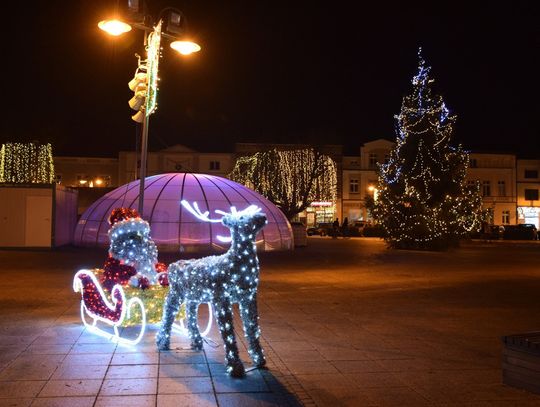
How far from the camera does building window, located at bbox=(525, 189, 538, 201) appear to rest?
71188mm

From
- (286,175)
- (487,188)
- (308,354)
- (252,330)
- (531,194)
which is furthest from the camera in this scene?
(531,194)

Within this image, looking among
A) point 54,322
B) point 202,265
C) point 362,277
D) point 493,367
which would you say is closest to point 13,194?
point 362,277

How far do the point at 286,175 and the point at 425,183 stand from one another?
18404 millimetres

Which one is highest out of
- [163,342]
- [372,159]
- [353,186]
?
[372,159]

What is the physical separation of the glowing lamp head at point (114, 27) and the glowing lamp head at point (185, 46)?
919 millimetres

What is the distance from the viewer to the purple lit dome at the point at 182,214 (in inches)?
1179

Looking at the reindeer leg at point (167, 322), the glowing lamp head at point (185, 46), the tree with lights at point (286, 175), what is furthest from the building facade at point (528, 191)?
the reindeer leg at point (167, 322)

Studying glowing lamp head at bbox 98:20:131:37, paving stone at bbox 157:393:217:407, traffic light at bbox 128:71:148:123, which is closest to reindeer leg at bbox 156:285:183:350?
paving stone at bbox 157:393:217:407

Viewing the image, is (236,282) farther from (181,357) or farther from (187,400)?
(187,400)

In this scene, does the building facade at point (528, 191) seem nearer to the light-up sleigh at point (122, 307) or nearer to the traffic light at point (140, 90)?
the traffic light at point (140, 90)

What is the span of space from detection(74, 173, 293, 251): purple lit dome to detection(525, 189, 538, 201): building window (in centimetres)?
4749

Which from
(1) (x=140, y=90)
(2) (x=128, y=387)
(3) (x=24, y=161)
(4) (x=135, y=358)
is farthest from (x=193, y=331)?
(3) (x=24, y=161)

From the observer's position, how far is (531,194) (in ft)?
234

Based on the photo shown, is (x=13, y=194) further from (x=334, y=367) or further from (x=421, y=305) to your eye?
(x=334, y=367)
